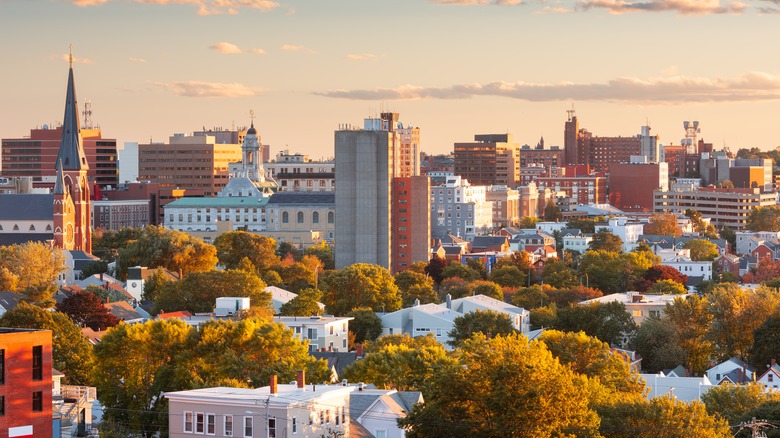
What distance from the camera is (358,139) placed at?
162625mm

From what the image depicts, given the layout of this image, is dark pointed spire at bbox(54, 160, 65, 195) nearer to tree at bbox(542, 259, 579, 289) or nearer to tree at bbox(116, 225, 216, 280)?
tree at bbox(116, 225, 216, 280)

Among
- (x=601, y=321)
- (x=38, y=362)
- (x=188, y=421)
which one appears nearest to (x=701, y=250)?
(x=601, y=321)

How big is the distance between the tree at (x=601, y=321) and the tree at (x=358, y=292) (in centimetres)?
1469

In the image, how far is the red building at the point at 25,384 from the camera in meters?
54.5

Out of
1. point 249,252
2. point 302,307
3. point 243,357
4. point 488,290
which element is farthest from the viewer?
point 249,252

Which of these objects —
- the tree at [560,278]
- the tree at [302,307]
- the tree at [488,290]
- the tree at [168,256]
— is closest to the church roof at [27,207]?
the tree at [168,256]

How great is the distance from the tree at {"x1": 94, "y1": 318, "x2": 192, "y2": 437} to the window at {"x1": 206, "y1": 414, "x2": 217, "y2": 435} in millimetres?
10329

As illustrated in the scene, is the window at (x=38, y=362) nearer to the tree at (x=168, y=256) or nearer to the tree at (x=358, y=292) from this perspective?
the tree at (x=358, y=292)

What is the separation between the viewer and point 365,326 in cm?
10588

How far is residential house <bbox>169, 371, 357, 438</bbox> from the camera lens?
5631 centimetres

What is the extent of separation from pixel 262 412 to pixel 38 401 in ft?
24.4

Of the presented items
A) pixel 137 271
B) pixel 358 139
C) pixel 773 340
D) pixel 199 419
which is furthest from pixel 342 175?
pixel 199 419

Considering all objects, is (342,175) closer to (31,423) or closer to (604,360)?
(604,360)

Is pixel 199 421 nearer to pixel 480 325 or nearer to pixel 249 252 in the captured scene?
pixel 480 325
